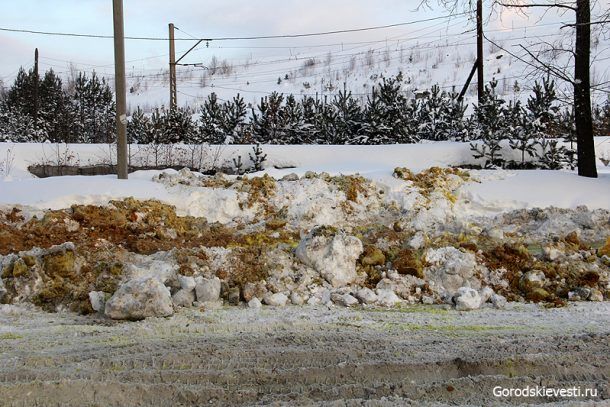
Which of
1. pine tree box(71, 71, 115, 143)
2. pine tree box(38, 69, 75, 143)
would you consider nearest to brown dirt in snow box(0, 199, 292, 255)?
pine tree box(38, 69, 75, 143)

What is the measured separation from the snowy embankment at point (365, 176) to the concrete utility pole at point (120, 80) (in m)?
0.50

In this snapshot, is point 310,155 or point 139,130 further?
point 139,130

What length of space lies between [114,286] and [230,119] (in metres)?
14.5

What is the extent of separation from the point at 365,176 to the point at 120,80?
4915 mm

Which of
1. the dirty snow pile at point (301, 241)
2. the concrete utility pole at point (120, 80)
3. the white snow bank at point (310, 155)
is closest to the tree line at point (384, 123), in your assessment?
the white snow bank at point (310, 155)

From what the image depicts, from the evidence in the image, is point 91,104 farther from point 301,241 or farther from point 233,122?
point 301,241

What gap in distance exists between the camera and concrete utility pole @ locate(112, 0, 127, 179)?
1038cm

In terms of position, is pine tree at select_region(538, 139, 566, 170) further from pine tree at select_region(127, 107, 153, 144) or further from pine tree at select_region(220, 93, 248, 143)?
pine tree at select_region(127, 107, 153, 144)

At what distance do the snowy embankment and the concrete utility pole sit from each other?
0.50 metres

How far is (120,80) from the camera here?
34.1 ft

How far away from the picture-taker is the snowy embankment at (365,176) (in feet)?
29.7

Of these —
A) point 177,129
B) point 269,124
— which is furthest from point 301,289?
point 269,124

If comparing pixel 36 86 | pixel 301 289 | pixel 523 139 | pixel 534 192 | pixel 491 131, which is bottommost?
pixel 301 289

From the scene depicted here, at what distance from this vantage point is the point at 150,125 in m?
18.7
